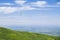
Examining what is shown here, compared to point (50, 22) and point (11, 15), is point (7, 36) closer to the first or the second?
point (11, 15)

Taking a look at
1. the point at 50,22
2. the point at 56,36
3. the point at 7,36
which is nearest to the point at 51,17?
the point at 50,22

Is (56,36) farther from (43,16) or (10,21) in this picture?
(10,21)

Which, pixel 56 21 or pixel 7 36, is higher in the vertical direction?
pixel 56 21

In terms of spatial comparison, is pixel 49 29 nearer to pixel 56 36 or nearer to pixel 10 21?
pixel 56 36

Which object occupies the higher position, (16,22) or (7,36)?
(16,22)

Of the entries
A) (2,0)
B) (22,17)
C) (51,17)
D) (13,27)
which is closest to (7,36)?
(13,27)

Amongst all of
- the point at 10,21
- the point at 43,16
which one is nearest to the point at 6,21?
the point at 10,21

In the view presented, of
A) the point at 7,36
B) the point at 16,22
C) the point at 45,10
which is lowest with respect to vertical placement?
the point at 7,36
